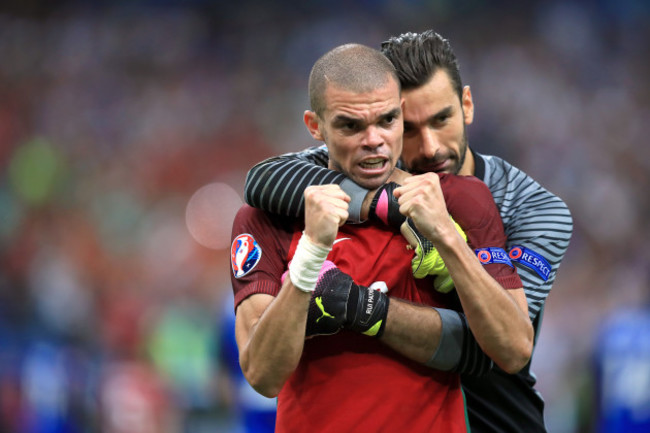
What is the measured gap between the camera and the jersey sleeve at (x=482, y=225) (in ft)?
6.64

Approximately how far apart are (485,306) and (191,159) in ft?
24.5

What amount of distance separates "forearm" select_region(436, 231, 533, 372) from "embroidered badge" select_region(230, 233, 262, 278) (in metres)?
0.51

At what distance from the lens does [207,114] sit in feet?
30.8

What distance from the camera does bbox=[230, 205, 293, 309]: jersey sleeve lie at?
81.9 inches

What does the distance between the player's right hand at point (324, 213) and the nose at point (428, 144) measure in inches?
24.6

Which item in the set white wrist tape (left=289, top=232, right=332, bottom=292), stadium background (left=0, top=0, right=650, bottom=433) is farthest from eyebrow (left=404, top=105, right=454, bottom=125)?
stadium background (left=0, top=0, right=650, bottom=433)

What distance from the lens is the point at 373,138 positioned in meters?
2.10

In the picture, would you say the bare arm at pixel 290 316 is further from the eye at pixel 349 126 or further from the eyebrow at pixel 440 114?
the eyebrow at pixel 440 114

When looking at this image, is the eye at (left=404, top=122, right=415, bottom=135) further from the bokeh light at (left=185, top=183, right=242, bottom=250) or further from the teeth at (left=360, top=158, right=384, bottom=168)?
the bokeh light at (left=185, top=183, right=242, bottom=250)

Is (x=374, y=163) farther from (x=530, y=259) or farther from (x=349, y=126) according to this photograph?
(x=530, y=259)

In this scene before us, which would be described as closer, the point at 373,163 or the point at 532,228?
the point at 373,163

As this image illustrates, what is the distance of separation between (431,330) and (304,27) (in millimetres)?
8316

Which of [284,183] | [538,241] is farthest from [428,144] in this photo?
[284,183]

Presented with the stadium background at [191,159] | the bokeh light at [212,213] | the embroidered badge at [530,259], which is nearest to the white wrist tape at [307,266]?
the embroidered badge at [530,259]
